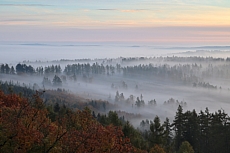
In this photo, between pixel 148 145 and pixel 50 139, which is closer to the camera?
pixel 50 139

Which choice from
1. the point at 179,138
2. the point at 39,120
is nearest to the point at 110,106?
the point at 179,138

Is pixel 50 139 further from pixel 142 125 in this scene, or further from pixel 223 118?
pixel 142 125

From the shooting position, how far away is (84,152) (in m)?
19.4

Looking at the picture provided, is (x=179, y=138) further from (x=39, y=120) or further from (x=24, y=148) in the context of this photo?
(x=24, y=148)

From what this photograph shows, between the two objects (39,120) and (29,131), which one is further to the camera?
(39,120)

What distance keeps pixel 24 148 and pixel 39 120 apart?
5432mm

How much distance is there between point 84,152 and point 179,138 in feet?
107

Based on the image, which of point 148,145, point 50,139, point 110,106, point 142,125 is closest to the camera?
point 50,139

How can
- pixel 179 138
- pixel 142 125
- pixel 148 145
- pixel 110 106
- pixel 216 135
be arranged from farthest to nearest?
pixel 110 106 < pixel 142 125 < pixel 179 138 < pixel 216 135 < pixel 148 145

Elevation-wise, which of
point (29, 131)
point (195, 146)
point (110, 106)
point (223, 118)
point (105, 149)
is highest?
point (29, 131)

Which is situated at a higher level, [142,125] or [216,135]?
[216,135]

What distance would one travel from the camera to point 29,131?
1942 centimetres

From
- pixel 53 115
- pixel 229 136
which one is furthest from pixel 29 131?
pixel 229 136

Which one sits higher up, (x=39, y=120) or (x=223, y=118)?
(x=39, y=120)
